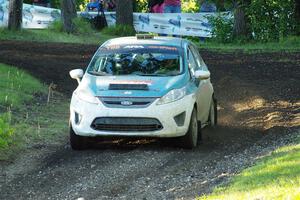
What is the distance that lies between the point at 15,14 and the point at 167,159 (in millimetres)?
Result: 19458

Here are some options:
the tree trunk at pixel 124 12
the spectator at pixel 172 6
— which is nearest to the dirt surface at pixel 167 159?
the tree trunk at pixel 124 12

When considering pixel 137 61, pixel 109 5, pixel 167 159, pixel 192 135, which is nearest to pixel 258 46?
pixel 109 5

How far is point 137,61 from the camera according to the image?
1260cm

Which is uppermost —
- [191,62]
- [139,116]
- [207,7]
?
[191,62]

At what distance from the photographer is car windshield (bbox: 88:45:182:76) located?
12398 millimetres

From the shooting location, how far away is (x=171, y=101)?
11.5 meters

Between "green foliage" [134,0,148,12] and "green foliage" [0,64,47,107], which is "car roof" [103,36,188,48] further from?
"green foliage" [134,0,148,12]

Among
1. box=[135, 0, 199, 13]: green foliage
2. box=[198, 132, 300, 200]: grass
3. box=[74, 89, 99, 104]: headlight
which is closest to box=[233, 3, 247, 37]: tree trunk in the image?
box=[135, 0, 199, 13]: green foliage

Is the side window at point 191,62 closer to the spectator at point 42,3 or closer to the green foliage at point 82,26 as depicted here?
the green foliage at point 82,26

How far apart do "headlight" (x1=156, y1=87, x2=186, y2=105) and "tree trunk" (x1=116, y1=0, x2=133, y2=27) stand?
21.0 m

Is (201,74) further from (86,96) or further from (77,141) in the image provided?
(77,141)

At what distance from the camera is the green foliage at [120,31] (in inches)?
1256

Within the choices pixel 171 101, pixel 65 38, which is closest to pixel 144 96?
pixel 171 101

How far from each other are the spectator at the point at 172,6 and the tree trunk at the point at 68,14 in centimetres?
393
